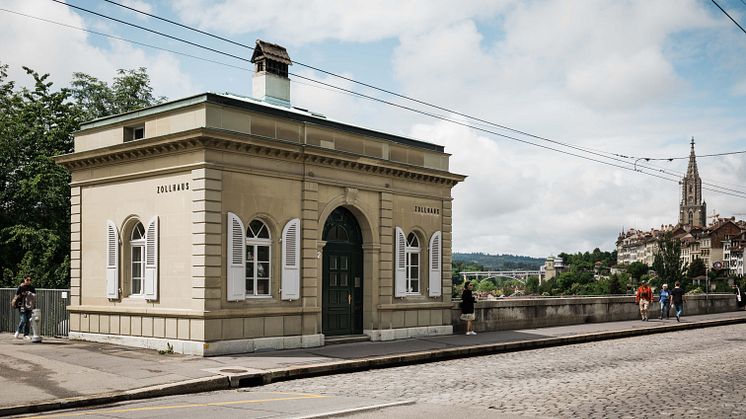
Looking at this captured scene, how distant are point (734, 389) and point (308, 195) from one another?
37.2 ft

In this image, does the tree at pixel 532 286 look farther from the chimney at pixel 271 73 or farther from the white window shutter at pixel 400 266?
the chimney at pixel 271 73

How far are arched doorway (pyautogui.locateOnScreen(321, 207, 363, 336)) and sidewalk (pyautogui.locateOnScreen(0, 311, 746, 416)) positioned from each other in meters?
1.02

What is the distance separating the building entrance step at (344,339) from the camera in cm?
2148

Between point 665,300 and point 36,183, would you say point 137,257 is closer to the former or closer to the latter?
point 36,183

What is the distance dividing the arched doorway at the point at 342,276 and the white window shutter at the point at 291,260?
1.53 metres

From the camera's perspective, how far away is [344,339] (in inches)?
862

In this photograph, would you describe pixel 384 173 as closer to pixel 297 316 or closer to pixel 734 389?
pixel 297 316

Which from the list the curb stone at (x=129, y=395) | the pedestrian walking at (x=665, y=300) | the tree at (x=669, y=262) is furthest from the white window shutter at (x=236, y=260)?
the tree at (x=669, y=262)

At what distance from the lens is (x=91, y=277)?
2125 centimetres

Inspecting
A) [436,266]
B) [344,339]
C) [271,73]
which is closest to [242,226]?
[344,339]

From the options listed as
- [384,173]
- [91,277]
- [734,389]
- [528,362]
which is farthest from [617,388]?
[91,277]

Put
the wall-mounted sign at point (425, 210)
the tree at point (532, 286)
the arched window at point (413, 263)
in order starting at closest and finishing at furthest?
the arched window at point (413, 263)
the wall-mounted sign at point (425, 210)
the tree at point (532, 286)

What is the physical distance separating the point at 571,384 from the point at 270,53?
1388 centimetres

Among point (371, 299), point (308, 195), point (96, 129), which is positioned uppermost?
point (96, 129)
